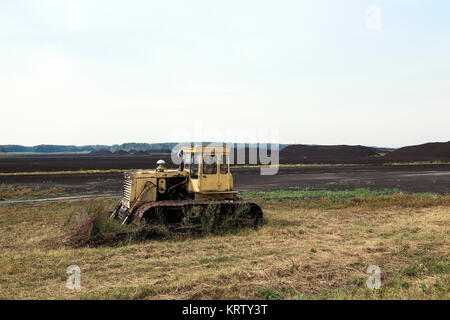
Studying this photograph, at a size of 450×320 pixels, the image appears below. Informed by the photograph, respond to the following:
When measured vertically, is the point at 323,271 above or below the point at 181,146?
below

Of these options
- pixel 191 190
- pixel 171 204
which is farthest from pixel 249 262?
pixel 191 190

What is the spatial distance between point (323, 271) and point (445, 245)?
A: 463 centimetres

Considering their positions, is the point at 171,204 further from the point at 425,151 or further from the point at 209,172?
the point at 425,151

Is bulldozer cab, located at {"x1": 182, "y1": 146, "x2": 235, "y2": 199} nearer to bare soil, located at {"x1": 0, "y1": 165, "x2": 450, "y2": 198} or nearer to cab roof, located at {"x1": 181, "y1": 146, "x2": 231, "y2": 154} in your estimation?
cab roof, located at {"x1": 181, "y1": 146, "x2": 231, "y2": 154}

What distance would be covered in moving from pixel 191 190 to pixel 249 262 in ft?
16.4

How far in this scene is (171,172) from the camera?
13.3 metres

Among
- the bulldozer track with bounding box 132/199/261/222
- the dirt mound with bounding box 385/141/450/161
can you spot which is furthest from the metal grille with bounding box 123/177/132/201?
the dirt mound with bounding box 385/141/450/161

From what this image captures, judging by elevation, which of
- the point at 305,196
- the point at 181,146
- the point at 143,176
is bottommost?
the point at 305,196

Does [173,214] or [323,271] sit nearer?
[323,271]

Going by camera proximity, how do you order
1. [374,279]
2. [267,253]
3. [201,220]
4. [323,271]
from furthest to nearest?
[201,220]
[267,253]
[323,271]
[374,279]
